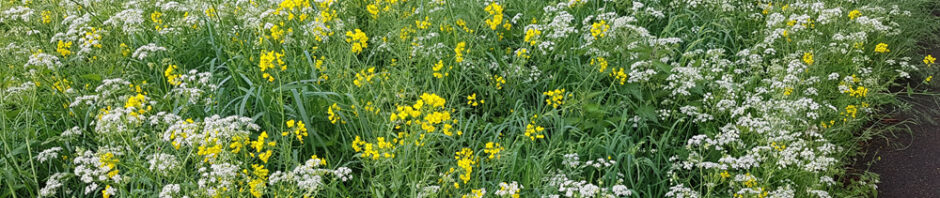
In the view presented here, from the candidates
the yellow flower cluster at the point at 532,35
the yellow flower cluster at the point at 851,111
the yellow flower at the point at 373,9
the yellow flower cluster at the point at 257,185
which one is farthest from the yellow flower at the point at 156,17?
the yellow flower cluster at the point at 851,111

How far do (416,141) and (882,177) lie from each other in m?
2.48

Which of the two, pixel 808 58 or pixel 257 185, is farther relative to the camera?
pixel 808 58

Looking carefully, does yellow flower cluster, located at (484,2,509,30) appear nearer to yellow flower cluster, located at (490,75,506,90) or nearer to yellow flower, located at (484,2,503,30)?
yellow flower, located at (484,2,503,30)

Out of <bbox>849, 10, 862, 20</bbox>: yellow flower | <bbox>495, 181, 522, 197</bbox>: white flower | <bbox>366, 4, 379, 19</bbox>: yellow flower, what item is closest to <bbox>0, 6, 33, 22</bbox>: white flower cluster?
<bbox>366, 4, 379, 19</bbox>: yellow flower

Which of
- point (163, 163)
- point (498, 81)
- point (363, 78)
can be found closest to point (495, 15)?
point (498, 81)

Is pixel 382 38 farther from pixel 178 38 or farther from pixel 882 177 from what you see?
pixel 882 177

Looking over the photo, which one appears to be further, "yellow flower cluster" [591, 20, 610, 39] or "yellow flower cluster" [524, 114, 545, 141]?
"yellow flower cluster" [591, 20, 610, 39]

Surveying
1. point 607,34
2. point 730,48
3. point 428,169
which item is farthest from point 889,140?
point 428,169

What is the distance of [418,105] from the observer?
2678 mm

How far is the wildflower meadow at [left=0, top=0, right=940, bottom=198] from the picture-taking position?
2807 millimetres

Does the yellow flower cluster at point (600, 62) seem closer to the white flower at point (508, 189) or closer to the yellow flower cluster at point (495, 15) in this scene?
the yellow flower cluster at point (495, 15)

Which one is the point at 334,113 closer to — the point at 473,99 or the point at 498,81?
the point at 473,99

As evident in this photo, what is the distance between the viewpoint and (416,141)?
114 inches

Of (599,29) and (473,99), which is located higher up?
(599,29)
